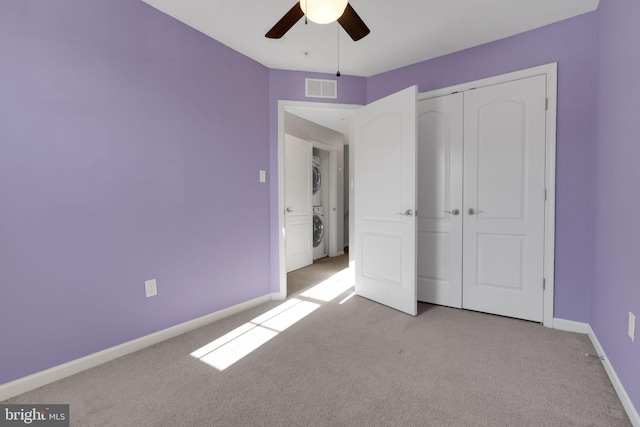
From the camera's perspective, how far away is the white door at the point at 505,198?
2.52 meters

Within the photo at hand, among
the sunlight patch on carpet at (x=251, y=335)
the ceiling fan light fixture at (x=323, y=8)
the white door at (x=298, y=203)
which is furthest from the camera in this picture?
the white door at (x=298, y=203)

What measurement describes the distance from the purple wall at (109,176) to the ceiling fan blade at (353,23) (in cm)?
143

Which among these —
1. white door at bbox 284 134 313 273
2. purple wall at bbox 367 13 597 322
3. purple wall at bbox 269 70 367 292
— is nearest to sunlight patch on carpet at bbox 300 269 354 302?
purple wall at bbox 269 70 367 292

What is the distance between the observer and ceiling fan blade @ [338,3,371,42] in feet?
5.02

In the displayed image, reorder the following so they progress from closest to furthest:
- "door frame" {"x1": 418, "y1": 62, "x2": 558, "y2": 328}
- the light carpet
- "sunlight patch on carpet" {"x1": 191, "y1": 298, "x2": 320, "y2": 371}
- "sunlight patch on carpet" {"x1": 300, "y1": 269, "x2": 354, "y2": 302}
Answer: the light carpet, "sunlight patch on carpet" {"x1": 191, "y1": 298, "x2": 320, "y2": 371}, "door frame" {"x1": 418, "y1": 62, "x2": 558, "y2": 328}, "sunlight patch on carpet" {"x1": 300, "y1": 269, "x2": 354, "y2": 302}

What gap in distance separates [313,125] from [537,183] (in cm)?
365

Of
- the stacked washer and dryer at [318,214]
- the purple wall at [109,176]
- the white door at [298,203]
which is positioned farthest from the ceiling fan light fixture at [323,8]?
the stacked washer and dryer at [318,214]

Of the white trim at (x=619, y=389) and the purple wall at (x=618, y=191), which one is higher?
the purple wall at (x=618, y=191)

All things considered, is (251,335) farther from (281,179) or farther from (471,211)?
(471,211)

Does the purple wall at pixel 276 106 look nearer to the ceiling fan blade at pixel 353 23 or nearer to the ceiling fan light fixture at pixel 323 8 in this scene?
the ceiling fan blade at pixel 353 23

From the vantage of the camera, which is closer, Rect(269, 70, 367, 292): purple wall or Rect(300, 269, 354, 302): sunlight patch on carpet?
Rect(269, 70, 367, 292): purple wall

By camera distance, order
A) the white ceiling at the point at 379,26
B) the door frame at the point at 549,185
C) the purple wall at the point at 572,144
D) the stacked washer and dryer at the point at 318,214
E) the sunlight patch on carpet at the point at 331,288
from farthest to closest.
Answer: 1. the stacked washer and dryer at the point at 318,214
2. the sunlight patch on carpet at the point at 331,288
3. the door frame at the point at 549,185
4. the purple wall at the point at 572,144
5. the white ceiling at the point at 379,26

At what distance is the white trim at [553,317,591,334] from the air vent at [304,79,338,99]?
2889 millimetres

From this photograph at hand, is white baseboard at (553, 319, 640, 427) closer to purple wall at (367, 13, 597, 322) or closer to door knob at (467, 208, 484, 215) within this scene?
purple wall at (367, 13, 597, 322)
